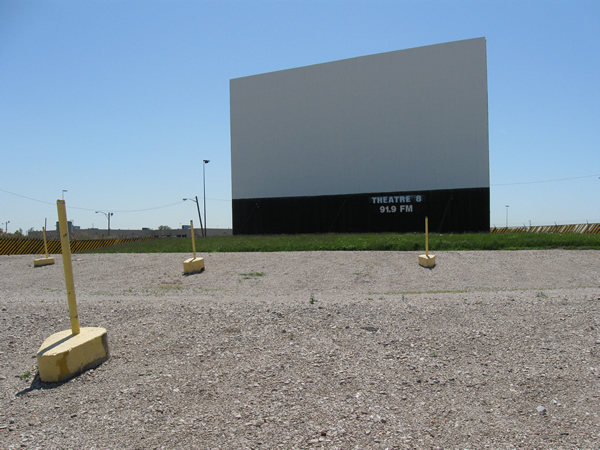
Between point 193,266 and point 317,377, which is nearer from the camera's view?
point 317,377

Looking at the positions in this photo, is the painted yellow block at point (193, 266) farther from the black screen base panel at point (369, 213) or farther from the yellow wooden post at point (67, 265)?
the black screen base panel at point (369, 213)

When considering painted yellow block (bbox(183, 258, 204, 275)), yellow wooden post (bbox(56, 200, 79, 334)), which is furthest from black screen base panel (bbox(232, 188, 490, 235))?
yellow wooden post (bbox(56, 200, 79, 334))

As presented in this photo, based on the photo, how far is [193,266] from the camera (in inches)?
537

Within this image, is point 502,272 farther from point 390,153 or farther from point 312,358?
point 390,153

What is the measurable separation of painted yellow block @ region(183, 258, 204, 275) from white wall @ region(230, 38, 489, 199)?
20810 mm

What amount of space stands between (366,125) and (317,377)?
98.8 feet

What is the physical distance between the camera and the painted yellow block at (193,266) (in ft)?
44.2

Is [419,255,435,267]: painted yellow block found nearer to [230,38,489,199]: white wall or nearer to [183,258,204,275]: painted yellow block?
[183,258,204,275]: painted yellow block

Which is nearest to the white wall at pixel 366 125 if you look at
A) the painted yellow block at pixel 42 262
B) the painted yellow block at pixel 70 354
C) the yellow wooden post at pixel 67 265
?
the painted yellow block at pixel 42 262

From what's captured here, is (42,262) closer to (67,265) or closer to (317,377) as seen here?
(67,265)

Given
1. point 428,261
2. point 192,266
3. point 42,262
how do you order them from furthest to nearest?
point 42,262 → point 192,266 → point 428,261

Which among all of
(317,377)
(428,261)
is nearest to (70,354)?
(317,377)

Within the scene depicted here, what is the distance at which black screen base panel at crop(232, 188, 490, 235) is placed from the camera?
30.3m

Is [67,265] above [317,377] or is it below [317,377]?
above
